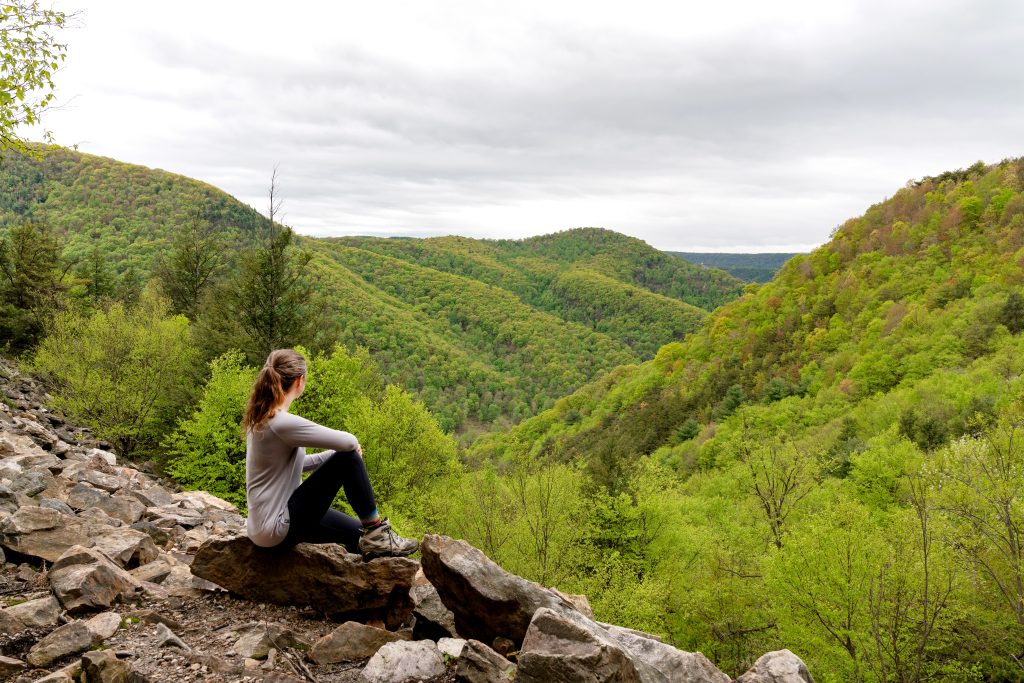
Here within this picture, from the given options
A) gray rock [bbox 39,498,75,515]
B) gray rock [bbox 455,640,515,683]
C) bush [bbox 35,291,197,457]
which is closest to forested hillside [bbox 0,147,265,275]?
bush [bbox 35,291,197,457]

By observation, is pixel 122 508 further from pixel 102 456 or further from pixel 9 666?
pixel 102 456

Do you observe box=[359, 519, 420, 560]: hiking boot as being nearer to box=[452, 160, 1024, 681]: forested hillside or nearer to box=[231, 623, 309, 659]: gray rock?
box=[231, 623, 309, 659]: gray rock

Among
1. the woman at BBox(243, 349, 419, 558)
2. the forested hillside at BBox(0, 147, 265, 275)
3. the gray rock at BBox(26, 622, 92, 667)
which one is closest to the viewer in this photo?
the gray rock at BBox(26, 622, 92, 667)

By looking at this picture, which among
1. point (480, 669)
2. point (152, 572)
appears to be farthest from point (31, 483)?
point (480, 669)

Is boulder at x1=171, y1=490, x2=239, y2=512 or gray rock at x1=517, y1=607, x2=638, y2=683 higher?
gray rock at x1=517, y1=607, x2=638, y2=683

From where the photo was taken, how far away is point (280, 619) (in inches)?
224

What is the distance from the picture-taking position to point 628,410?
77875mm

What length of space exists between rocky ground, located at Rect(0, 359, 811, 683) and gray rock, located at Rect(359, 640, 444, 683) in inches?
0.4

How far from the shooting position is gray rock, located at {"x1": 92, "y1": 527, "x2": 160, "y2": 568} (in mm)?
6367

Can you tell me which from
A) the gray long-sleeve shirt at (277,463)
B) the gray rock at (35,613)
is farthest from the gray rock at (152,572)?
the gray long-sleeve shirt at (277,463)

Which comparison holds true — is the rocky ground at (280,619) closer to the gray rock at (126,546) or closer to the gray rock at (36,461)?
the gray rock at (126,546)

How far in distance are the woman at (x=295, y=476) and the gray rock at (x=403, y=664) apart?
1.15 meters

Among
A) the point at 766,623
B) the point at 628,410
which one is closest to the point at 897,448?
the point at 766,623

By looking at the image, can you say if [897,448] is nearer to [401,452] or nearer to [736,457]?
[736,457]
